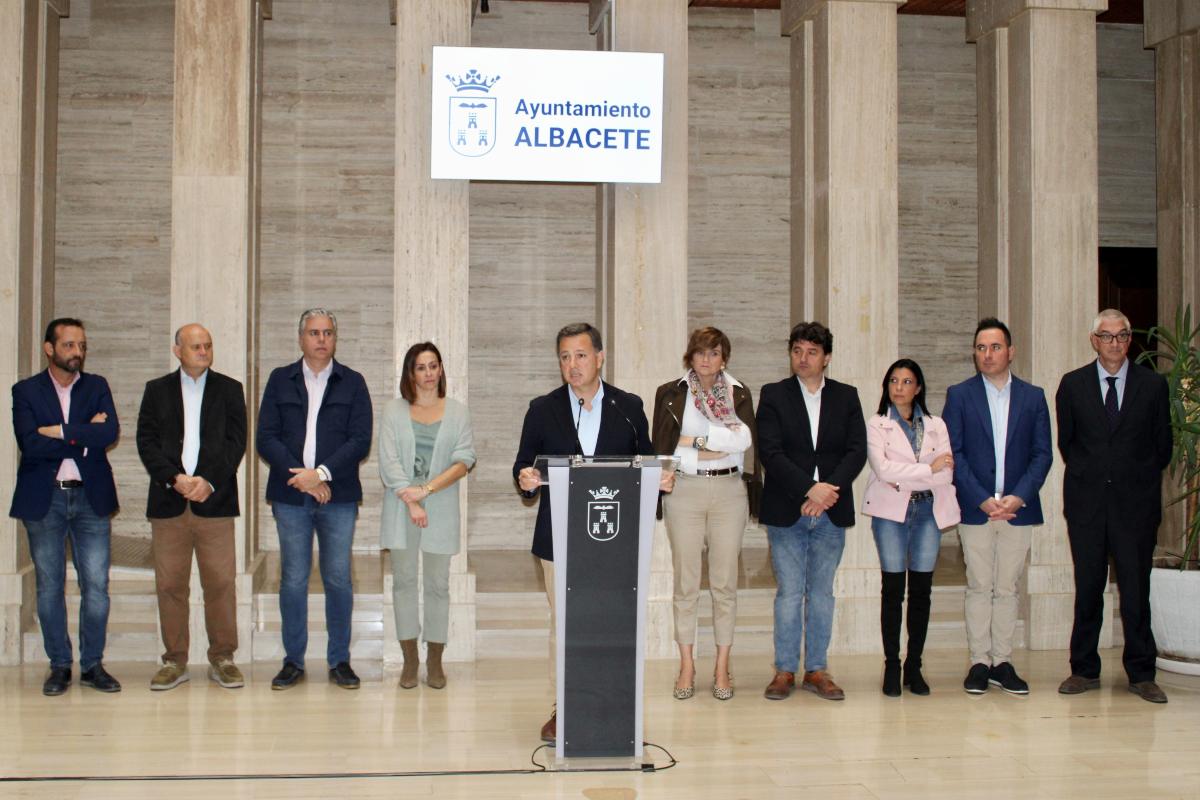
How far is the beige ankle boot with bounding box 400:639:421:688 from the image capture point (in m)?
5.77

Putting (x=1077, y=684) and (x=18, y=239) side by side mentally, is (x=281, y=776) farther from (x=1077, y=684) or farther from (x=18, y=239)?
(x=1077, y=684)

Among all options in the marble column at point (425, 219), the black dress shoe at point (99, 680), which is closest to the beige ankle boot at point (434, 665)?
the marble column at point (425, 219)

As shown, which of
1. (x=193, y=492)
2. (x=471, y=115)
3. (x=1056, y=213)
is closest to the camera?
(x=193, y=492)

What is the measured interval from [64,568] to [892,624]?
13.1ft

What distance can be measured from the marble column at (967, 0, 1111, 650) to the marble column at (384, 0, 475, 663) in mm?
3346

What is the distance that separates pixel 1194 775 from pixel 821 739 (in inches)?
54.5

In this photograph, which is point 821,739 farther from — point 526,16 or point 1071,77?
point 526,16

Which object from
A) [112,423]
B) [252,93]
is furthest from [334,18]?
[112,423]

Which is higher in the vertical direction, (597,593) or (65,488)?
(65,488)

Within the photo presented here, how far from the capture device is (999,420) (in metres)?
5.71

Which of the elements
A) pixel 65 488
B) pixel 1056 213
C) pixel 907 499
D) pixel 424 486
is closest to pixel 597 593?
pixel 424 486

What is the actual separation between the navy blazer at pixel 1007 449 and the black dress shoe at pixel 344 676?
3.03 m

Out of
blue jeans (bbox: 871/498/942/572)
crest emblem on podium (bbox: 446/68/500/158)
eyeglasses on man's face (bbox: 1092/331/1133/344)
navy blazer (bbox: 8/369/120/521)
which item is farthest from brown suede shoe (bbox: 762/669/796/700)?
navy blazer (bbox: 8/369/120/521)

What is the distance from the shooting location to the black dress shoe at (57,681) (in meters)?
5.55
